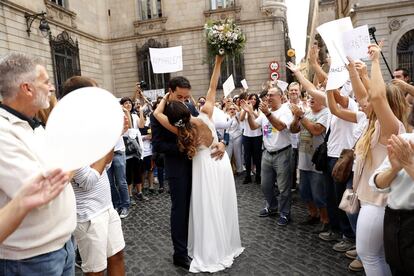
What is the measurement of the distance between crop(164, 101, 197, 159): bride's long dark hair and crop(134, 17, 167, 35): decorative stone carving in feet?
63.4

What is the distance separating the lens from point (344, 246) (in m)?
4.23

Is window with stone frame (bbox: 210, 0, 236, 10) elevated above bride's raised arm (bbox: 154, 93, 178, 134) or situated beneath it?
elevated above

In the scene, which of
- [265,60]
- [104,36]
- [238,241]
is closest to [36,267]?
[238,241]

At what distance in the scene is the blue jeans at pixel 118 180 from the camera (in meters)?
6.01

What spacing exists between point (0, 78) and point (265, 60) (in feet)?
63.9

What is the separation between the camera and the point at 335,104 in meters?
3.92

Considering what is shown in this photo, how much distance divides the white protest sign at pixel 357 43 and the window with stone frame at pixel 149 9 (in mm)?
20482

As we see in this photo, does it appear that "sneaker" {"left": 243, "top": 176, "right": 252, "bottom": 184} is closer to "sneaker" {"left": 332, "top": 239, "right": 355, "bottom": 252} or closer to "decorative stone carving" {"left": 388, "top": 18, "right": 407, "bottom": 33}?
"sneaker" {"left": 332, "top": 239, "right": 355, "bottom": 252}

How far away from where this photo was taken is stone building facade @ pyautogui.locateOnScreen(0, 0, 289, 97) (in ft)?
60.3

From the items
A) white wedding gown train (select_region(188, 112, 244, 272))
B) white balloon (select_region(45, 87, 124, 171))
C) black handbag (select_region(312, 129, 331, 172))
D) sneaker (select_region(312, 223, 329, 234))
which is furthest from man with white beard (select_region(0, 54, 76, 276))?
sneaker (select_region(312, 223, 329, 234))

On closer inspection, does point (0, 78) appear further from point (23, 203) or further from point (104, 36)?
point (104, 36)

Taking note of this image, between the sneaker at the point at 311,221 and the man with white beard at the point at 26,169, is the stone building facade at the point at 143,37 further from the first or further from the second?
the man with white beard at the point at 26,169

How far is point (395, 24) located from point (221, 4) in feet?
31.1

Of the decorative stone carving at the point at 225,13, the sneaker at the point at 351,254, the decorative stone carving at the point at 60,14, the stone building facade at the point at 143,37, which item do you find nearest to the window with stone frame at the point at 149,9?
the stone building facade at the point at 143,37
